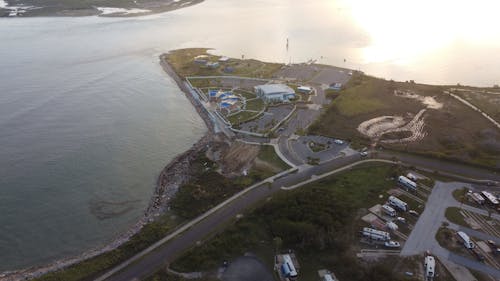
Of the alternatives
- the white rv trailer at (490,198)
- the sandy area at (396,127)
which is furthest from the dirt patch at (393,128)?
the white rv trailer at (490,198)

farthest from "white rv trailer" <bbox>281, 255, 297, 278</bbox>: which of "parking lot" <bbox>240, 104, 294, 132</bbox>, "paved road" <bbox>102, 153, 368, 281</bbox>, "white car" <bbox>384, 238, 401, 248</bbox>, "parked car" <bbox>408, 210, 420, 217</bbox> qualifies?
"parking lot" <bbox>240, 104, 294, 132</bbox>

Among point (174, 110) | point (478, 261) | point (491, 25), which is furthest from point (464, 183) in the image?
point (491, 25)

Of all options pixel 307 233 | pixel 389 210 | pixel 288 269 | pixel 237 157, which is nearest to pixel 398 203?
pixel 389 210

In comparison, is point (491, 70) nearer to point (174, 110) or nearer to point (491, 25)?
point (491, 25)

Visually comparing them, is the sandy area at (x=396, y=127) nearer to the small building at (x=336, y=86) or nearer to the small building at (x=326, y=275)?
the small building at (x=336, y=86)

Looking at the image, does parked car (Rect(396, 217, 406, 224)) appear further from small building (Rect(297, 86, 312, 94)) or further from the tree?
small building (Rect(297, 86, 312, 94))

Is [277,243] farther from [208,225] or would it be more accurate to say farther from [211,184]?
[211,184]
